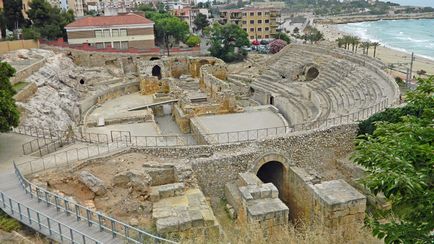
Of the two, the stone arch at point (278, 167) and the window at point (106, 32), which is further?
the window at point (106, 32)

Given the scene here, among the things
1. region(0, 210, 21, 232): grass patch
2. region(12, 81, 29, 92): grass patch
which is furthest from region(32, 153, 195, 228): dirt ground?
region(12, 81, 29, 92): grass patch

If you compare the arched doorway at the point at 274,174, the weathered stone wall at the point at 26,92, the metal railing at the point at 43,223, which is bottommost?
the arched doorway at the point at 274,174

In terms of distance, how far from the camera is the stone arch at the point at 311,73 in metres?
36.6

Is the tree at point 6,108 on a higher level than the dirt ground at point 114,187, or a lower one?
higher

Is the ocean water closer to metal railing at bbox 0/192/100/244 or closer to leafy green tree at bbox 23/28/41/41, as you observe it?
leafy green tree at bbox 23/28/41/41

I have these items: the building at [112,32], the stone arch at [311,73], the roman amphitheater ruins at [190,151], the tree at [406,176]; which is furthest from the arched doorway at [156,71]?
the tree at [406,176]

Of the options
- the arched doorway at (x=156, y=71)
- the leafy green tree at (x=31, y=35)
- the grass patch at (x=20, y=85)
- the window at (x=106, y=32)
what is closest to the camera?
the grass patch at (x=20, y=85)

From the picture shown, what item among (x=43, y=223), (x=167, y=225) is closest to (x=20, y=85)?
(x=43, y=223)

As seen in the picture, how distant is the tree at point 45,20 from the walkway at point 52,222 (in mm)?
37325

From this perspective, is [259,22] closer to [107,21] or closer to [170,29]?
[170,29]

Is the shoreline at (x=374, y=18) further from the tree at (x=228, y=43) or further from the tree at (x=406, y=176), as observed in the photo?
the tree at (x=406, y=176)

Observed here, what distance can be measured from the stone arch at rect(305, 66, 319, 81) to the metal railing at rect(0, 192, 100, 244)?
29226 millimetres

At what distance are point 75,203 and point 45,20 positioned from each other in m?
41.9

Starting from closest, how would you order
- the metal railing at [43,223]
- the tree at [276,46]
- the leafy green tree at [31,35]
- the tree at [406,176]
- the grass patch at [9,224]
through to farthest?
the tree at [406,176], the metal railing at [43,223], the grass patch at [9,224], the leafy green tree at [31,35], the tree at [276,46]
